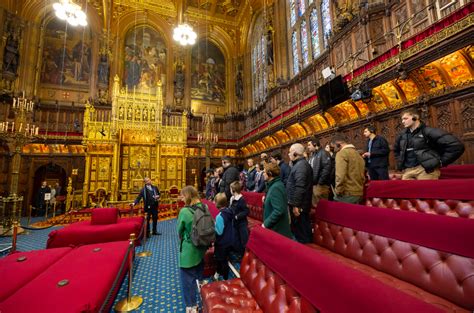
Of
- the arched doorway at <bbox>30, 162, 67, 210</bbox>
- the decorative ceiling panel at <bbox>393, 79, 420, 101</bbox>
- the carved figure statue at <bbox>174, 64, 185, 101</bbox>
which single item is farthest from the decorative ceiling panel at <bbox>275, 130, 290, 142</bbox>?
the arched doorway at <bbox>30, 162, 67, 210</bbox>

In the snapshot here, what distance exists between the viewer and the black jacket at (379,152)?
153 inches

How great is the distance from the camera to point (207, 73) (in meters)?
18.9

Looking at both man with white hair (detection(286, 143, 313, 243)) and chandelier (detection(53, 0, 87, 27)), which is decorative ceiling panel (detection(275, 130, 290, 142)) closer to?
man with white hair (detection(286, 143, 313, 243))

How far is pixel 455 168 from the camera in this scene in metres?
3.42

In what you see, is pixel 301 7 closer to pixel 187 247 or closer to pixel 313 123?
pixel 313 123

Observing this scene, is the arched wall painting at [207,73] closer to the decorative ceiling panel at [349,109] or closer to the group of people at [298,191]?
the decorative ceiling panel at [349,109]

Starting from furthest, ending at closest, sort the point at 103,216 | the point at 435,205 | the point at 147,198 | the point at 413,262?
1. the point at 147,198
2. the point at 103,216
3. the point at 435,205
4. the point at 413,262

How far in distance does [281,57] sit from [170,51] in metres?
10.2

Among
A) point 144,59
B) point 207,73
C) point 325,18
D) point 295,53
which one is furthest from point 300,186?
point 144,59

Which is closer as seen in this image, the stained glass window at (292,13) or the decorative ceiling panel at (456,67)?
the decorative ceiling panel at (456,67)

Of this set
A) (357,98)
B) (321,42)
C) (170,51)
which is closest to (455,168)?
(357,98)

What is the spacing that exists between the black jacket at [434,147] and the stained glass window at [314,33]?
8.75m

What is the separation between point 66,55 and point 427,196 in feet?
68.1

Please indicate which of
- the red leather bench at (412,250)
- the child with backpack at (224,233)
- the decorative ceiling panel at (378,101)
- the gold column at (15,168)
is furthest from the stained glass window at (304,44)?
the gold column at (15,168)
